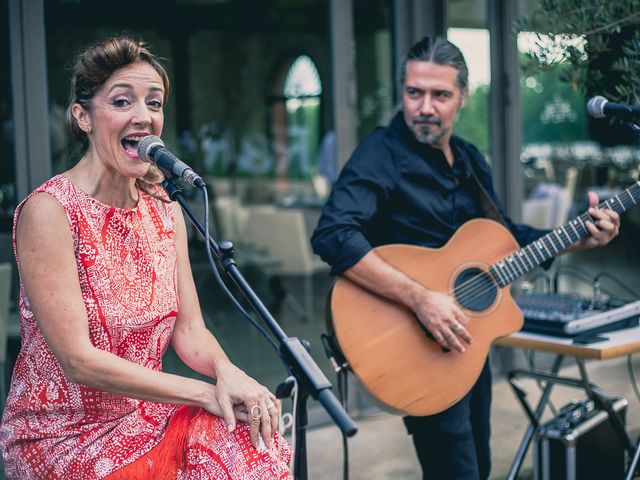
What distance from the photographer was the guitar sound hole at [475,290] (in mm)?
2957

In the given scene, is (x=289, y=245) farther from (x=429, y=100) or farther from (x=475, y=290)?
(x=429, y=100)

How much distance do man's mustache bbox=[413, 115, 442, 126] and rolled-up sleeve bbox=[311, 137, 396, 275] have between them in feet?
0.43

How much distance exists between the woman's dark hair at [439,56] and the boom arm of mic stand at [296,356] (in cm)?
122

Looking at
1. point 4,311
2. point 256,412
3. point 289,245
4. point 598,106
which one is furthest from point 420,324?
point 289,245

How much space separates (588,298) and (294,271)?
2.17 metres

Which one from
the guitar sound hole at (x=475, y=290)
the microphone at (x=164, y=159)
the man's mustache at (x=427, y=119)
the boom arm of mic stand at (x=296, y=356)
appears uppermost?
the man's mustache at (x=427, y=119)

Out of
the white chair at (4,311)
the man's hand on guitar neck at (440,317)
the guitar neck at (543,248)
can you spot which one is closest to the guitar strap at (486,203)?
the guitar neck at (543,248)

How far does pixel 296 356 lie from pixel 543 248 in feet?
4.81

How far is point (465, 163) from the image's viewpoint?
118 inches

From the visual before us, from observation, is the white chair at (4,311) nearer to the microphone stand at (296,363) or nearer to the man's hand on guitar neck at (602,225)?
the microphone stand at (296,363)

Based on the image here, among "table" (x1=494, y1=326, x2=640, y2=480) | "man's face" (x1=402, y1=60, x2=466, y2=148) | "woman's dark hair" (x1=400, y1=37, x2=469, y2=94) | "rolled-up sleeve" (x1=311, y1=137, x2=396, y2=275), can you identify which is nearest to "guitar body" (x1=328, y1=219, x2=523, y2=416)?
"rolled-up sleeve" (x1=311, y1=137, x2=396, y2=275)

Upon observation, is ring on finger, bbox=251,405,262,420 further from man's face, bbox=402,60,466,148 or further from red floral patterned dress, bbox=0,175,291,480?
man's face, bbox=402,60,466,148

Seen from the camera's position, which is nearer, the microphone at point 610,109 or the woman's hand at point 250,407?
the woman's hand at point 250,407

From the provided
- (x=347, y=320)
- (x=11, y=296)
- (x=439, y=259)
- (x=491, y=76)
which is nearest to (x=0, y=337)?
(x=11, y=296)
